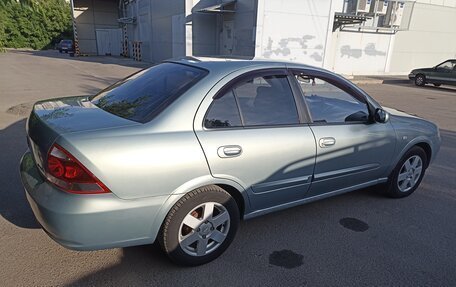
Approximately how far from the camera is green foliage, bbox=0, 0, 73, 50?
140 feet

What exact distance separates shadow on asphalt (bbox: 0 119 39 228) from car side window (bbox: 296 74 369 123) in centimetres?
287

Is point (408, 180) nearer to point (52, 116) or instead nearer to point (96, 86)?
point (52, 116)

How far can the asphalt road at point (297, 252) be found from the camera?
2.45 m

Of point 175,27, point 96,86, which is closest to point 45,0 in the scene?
point 175,27

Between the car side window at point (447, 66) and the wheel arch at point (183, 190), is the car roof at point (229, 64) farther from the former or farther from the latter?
the car side window at point (447, 66)

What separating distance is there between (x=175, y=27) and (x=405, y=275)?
19059 millimetres

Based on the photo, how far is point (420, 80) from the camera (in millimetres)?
17672

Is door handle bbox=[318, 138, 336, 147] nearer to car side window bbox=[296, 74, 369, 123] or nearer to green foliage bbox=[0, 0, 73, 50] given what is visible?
car side window bbox=[296, 74, 369, 123]

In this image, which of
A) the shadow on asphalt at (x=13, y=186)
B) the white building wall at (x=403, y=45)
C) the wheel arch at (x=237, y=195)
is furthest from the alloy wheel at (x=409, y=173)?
the white building wall at (x=403, y=45)

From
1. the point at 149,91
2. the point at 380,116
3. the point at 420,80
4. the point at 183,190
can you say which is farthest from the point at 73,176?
the point at 420,80

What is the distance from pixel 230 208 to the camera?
2.60m

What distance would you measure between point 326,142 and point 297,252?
1.04 metres

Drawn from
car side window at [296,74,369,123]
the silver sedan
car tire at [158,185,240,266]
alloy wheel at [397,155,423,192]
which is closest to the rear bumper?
the silver sedan

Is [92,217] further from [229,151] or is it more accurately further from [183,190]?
[229,151]
